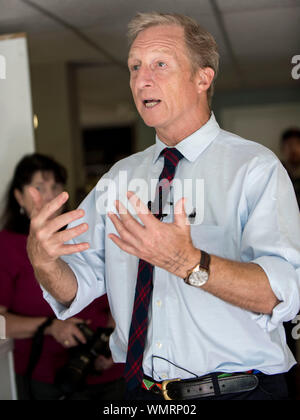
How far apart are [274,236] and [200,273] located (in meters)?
0.22

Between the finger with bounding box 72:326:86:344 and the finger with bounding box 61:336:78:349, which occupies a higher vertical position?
the finger with bounding box 72:326:86:344

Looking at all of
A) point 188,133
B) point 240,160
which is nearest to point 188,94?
point 188,133

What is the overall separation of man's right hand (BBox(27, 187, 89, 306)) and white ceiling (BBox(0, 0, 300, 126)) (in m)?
0.75

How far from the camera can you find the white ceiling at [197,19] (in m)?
1.81

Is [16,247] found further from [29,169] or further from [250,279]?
[250,279]

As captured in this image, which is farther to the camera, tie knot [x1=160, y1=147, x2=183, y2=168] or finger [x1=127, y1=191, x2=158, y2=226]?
tie knot [x1=160, y1=147, x2=183, y2=168]

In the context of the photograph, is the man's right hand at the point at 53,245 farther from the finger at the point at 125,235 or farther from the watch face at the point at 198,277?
the watch face at the point at 198,277

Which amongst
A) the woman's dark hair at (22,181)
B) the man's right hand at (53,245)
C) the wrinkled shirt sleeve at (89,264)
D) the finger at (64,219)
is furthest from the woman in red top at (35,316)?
the finger at (64,219)

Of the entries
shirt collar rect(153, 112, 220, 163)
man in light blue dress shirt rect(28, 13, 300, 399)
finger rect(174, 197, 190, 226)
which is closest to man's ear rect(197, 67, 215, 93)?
man in light blue dress shirt rect(28, 13, 300, 399)

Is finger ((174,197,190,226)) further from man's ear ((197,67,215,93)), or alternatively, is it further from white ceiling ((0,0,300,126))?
white ceiling ((0,0,300,126))

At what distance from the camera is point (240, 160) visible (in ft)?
4.02

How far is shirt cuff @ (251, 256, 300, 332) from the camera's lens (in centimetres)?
101

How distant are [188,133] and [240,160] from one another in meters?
0.17
